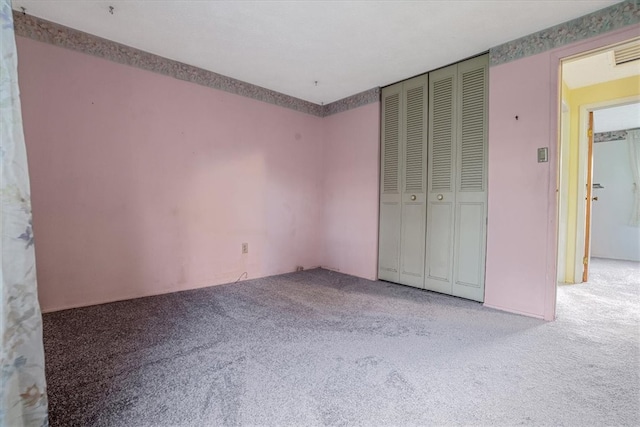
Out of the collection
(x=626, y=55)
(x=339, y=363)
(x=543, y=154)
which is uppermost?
(x=626, y=55)

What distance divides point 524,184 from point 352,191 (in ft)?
6.36

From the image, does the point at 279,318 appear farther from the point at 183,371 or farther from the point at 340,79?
the point at 340,79

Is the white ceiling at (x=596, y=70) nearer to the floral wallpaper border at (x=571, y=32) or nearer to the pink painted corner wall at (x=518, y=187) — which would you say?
the floral wallpaper border at (x=571, y=32)

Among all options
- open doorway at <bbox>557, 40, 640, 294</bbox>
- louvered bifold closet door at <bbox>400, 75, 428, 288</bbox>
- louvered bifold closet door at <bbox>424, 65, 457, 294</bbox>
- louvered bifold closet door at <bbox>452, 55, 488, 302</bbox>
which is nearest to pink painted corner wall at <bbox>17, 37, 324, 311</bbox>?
louvered bifold closet door at <bbox>400, 75, 428, 288</bbox>

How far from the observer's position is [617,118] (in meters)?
4.42

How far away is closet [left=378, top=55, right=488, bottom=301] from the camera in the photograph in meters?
2.73

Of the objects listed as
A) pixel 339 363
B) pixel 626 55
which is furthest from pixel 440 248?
pixel 626 55

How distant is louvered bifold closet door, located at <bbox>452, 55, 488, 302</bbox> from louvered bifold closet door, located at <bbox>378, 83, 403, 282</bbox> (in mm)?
679

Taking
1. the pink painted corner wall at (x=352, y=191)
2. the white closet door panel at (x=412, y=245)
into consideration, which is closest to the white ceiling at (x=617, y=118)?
the white closet door panel at (x=412, y=245)

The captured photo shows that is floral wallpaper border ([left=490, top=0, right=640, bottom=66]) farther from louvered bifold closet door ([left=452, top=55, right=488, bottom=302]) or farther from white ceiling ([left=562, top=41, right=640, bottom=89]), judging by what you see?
white ceiling ([left=562, top=41, right=640, bottom=89])

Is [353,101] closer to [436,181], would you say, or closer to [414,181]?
[414,181]

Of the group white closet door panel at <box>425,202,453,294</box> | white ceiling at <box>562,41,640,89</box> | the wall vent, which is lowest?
white closet door panel at <box>425,202,453,294</box>

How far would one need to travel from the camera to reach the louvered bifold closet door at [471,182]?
8.81 ft

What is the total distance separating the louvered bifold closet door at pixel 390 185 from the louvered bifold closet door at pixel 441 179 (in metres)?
0.38
